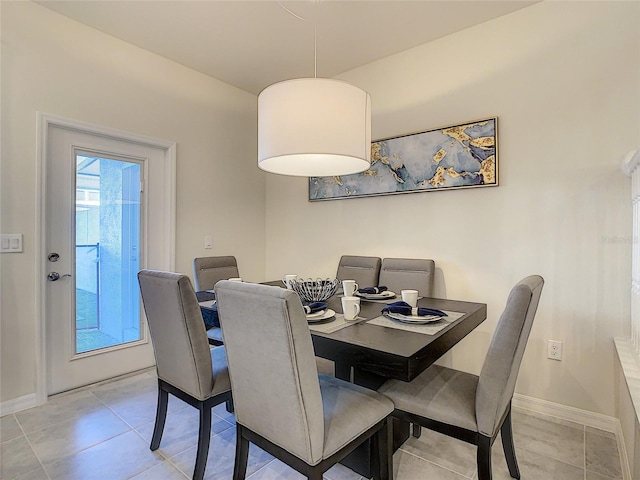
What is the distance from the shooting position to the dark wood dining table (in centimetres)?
115

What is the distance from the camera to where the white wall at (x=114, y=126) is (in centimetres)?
224

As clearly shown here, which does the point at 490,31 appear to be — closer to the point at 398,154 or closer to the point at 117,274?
the point at 398,154

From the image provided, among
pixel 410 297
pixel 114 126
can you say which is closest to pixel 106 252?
pixel 114 126

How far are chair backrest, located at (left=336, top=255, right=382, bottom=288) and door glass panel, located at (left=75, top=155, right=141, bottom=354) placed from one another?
1.76 m

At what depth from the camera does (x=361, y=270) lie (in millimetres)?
2795

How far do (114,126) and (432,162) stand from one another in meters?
2.49

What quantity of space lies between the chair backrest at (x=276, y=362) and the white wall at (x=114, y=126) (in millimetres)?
1933

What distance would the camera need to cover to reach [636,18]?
200cm

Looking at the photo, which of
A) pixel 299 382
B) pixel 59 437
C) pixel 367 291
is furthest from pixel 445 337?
pixel 59 437

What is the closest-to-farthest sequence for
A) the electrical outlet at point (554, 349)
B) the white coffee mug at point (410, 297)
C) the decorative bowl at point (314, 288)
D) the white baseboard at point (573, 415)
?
the white coffee mug at point (410, 297)
the decorative bowl at point (314, 288)
the white baseboard at point (573, 415)
the electrical outlet at point (554, 349)

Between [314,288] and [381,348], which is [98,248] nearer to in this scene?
[314,288]

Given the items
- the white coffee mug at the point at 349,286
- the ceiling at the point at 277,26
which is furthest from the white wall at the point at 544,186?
the white coffee mug at the point at 349,286

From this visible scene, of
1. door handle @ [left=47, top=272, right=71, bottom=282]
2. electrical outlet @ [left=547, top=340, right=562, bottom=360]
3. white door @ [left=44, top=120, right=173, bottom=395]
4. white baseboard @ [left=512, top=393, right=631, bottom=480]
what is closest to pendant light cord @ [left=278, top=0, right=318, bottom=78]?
white door @ [left=44, top=120, right=173, bottom=395]

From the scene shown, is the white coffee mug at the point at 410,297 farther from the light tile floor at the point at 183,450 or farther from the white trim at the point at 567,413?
the white trim at the point at 567,413
